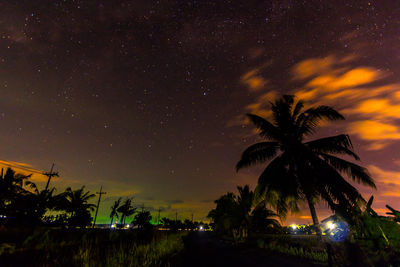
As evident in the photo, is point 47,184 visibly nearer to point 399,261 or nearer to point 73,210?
point 73,210

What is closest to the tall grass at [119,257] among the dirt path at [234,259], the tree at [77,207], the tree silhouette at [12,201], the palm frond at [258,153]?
the dirt path at [234,259]

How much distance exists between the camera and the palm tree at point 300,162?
1095cm

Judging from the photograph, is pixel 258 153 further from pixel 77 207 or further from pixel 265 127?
pixel 77 207

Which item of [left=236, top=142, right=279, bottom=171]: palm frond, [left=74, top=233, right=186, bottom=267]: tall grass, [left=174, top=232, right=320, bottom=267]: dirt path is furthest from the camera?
[left=236, top=142, right=279, bottom=171]: palm frond

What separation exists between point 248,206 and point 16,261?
21.4 metres

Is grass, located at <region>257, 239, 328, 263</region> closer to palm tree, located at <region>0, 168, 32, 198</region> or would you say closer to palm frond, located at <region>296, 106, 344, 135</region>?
palm frond, located at <region>296, 106, 344, 135</region>

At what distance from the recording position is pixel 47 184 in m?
34.6

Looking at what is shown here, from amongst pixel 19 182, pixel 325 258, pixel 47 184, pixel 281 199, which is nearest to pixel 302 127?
pixel 281 199

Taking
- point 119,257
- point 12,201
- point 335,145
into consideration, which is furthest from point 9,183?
point 335,145

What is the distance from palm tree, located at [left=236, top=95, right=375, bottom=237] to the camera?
11.0m

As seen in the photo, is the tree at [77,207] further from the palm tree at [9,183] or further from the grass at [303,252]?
the grass at [303,252]

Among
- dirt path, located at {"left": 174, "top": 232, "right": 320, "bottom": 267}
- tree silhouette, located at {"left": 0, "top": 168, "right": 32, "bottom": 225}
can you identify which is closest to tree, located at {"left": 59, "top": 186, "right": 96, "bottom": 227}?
tree silhouette, located at {"left": 0, "top": 168, "right": 32, "bottom": 225}

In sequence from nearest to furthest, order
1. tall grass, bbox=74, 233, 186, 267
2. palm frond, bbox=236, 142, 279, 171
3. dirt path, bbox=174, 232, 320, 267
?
tall grass, bbox=74, 233, 186, 267
dirt path, bbox=174, 232, 320, 267
palm frond, bbox=236, 142, 279, 171

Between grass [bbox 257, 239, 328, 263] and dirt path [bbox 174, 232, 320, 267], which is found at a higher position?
grass [bbox 257, 239, 328, 263]
